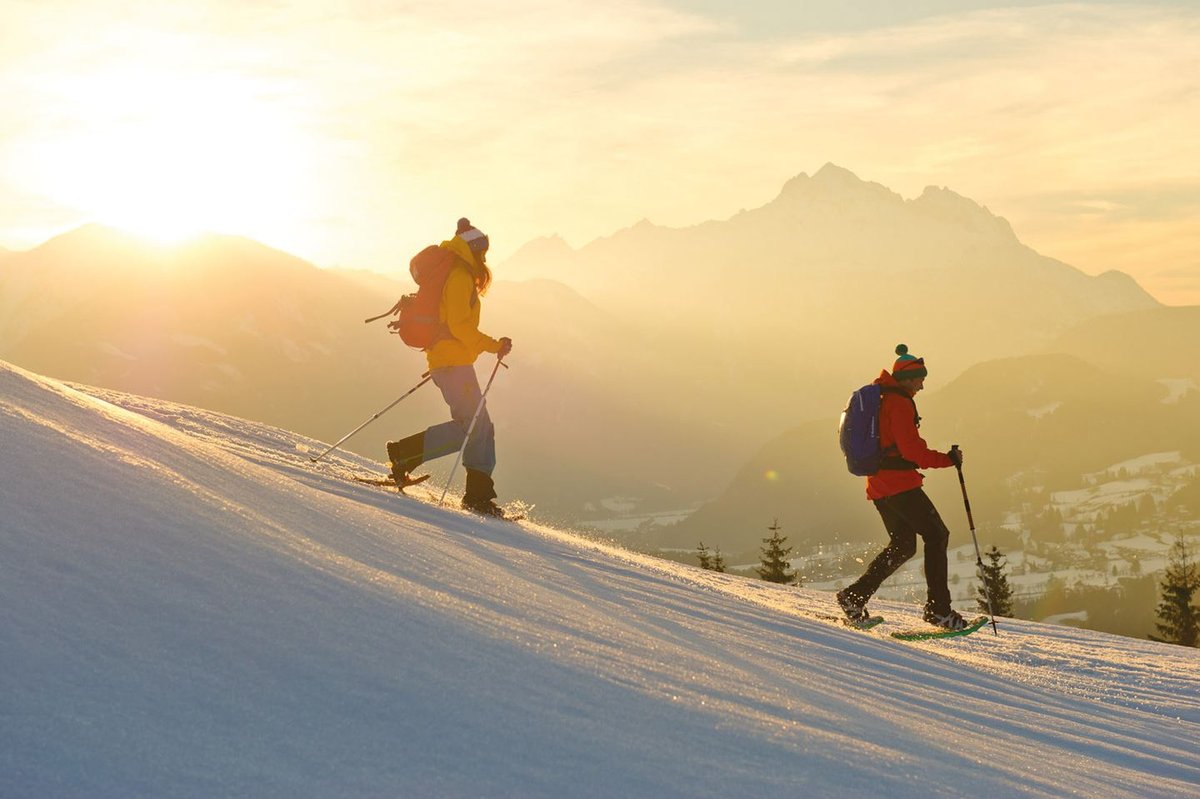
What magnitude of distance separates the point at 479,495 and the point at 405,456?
843 millimetres

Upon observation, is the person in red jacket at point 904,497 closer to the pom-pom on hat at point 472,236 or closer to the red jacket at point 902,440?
the red jacket at point 902,440

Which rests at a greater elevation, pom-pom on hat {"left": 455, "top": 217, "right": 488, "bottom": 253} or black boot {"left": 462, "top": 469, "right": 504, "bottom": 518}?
pom-pom on hat {"left": 455, "top": 217, "right": 488, "bottom": 253}

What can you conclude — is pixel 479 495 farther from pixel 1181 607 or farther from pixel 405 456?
pixel 1181 607

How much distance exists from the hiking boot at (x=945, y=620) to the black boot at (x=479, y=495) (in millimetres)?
4479

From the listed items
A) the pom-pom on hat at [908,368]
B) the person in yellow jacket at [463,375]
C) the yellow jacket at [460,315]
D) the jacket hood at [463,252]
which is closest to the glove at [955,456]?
the pom-pom on hat at [908,368]

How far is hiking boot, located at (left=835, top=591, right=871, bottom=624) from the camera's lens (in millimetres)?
9750

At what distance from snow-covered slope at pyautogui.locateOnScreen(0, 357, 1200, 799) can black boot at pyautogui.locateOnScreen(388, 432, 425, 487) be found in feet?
9.90

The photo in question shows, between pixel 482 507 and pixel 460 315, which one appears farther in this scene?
pixel 482 507

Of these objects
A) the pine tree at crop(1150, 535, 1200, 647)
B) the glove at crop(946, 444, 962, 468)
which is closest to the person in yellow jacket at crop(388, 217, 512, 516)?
the glove at crop(946, 444, 962, 468)

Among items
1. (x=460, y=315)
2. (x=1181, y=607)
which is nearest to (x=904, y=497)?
(x=460, y=315)

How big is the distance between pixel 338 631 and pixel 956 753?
A: 2600 mm

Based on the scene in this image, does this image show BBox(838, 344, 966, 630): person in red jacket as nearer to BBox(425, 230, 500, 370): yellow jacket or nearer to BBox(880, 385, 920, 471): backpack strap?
BBox(880, 385, 920, 471): backpack strap

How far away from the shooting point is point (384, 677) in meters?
3.44

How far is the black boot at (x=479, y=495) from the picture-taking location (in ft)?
31.7
